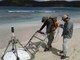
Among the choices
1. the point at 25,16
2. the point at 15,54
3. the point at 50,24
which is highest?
the point at 50,24

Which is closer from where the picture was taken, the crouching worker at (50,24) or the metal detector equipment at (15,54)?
the metal detector equipment at (15,54)

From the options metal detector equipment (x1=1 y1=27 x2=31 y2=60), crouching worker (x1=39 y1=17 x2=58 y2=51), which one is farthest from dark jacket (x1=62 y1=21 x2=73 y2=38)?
metal detector equipment (x1=1 y1=27 x2=31 y2=60)

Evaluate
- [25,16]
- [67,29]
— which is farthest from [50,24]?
[25,16]

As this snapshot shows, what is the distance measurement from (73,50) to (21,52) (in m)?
2.66

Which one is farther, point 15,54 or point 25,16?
point 25,16

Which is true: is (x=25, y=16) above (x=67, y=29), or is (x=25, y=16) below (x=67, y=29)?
below

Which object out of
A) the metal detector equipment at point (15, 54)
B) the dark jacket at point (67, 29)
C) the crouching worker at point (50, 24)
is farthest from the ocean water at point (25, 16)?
the metal detector equipment at point (15, 54)

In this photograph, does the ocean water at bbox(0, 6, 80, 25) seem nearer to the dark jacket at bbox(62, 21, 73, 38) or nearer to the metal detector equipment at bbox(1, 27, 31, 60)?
the dark jacket at bbox(62, 21, 73, 38)

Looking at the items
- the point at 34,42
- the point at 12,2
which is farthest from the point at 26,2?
the point at 34,42

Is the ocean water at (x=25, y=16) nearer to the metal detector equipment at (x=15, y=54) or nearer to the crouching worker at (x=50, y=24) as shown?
the crouching worker at (x=50, y=24)

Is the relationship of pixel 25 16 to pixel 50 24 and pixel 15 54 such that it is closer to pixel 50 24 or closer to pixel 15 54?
pixel 50 24

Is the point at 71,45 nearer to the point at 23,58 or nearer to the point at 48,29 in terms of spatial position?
the point at 48,29

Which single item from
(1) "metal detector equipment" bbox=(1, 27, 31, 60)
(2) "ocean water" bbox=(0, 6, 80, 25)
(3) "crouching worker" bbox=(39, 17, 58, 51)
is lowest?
(2) "ocean water" bbox=(0, 6, 80, 25)

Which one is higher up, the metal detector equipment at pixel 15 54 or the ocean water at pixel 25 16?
the metal detector equipment at pixel 15 54
